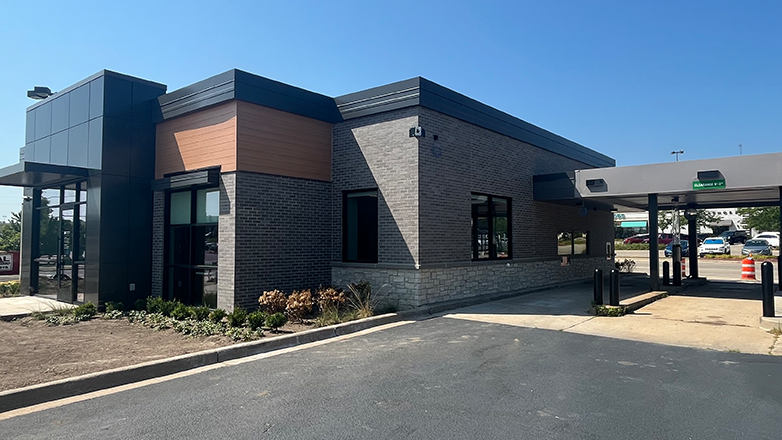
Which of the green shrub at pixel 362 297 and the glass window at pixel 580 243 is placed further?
the glass window at pixel 580 243

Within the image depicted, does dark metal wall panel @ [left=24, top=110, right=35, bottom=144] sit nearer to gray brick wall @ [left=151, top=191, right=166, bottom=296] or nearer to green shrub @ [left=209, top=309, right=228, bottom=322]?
gray brick wall @ [left=151, top=191, right=166, bottom=296]

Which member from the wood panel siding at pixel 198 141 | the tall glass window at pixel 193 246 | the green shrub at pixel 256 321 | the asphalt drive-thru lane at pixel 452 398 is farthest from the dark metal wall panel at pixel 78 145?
the asphalt drive-thru lane at pixel 452 398

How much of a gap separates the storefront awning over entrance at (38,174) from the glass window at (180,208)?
87.3 inches

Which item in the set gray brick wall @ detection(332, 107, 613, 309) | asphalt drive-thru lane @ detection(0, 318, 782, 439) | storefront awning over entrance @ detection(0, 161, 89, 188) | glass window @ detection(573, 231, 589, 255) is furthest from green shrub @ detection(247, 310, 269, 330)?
glass window @ detection(573, 231, 589, 255)

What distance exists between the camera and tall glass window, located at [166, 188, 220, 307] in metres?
12.2

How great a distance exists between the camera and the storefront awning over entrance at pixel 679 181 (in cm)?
1266

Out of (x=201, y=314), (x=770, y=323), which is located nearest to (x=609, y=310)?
(x=770, y=323)

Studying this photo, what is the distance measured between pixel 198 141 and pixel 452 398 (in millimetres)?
9315

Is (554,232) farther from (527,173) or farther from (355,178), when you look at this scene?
(355,178)

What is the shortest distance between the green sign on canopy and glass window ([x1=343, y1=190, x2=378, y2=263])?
329 inches

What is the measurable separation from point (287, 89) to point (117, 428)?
9007mm

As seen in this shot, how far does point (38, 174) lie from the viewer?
13102 mm

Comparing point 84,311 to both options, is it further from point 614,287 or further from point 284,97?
point 614,287

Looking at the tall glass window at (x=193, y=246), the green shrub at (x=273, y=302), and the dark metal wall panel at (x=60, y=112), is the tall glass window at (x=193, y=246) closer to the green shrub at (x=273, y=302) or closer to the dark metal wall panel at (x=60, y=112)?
the green shrub at (x=273, y=302)
